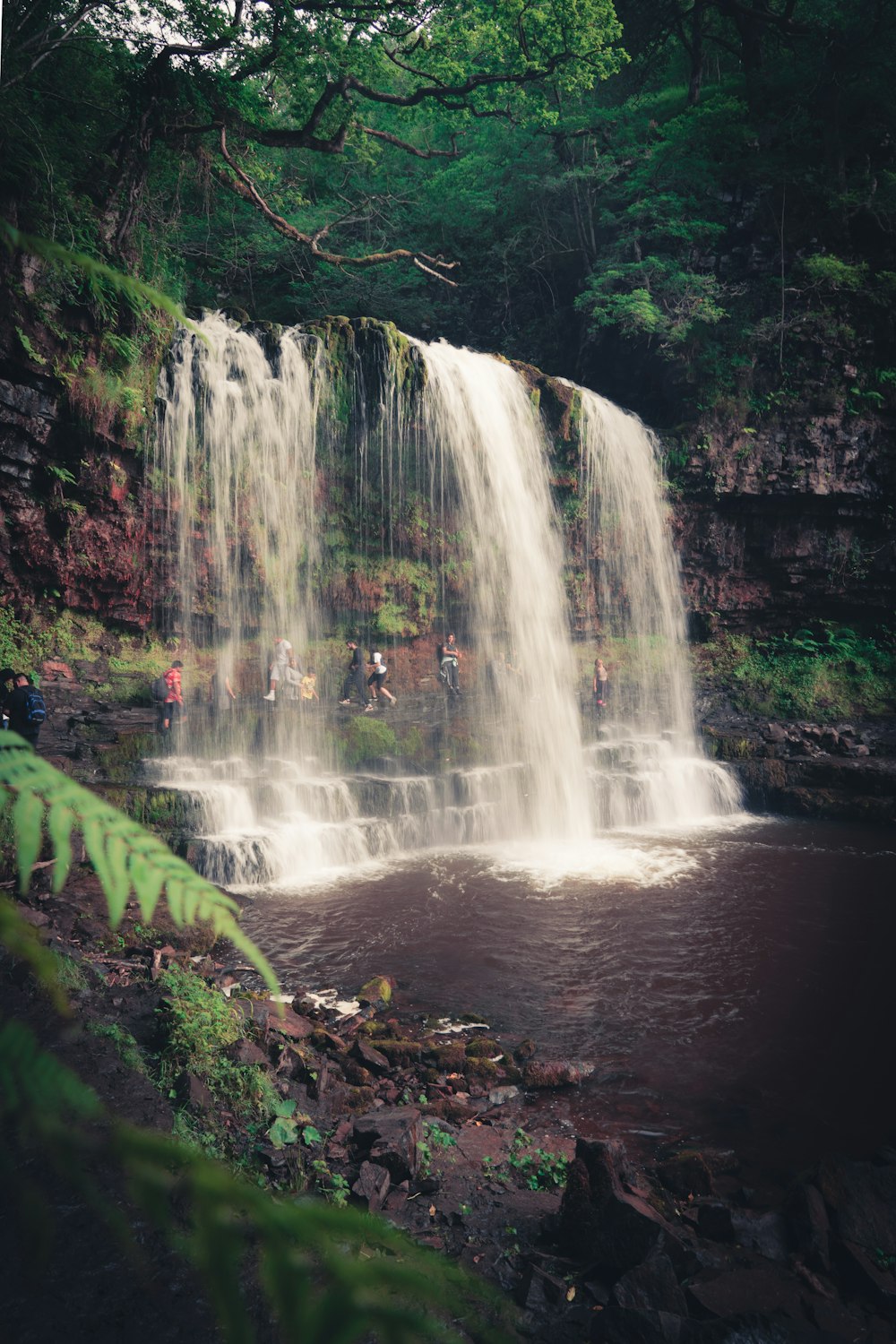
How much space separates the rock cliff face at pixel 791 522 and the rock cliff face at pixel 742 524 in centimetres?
2

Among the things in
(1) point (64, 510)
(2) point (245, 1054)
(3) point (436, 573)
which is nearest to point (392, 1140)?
(2) point (245, 1054)

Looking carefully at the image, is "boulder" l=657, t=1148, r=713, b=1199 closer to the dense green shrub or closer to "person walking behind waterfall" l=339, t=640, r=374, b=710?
"person walking behind waterfall" l=339, t=640, r=374, b=710

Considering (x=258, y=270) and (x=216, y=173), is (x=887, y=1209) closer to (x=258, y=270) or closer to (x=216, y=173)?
(x=216, y=173)

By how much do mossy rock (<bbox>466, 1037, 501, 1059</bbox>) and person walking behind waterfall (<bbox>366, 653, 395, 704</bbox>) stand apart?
441 inches

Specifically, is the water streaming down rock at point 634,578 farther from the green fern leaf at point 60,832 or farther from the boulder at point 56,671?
the green fern leaf at point 60,832

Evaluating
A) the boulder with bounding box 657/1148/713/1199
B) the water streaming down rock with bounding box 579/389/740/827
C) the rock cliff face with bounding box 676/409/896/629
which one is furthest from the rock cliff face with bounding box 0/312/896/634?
the boulder with bounding box 657/1148/713/1199

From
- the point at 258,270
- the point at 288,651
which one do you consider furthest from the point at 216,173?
the point at 288,651

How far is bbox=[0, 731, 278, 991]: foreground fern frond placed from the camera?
0.77 metres

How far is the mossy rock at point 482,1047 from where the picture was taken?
5.92 m

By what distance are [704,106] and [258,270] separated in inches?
498

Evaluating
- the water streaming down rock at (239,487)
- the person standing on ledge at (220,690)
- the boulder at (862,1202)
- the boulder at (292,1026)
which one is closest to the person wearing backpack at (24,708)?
the boulder at (292,1026)

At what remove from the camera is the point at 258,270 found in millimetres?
21703

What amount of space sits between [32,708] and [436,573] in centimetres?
1232

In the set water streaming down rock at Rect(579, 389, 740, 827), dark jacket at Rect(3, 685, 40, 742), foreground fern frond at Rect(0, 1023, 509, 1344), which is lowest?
foreground fern frond at Rect(0, 1023, 509, 1344)
